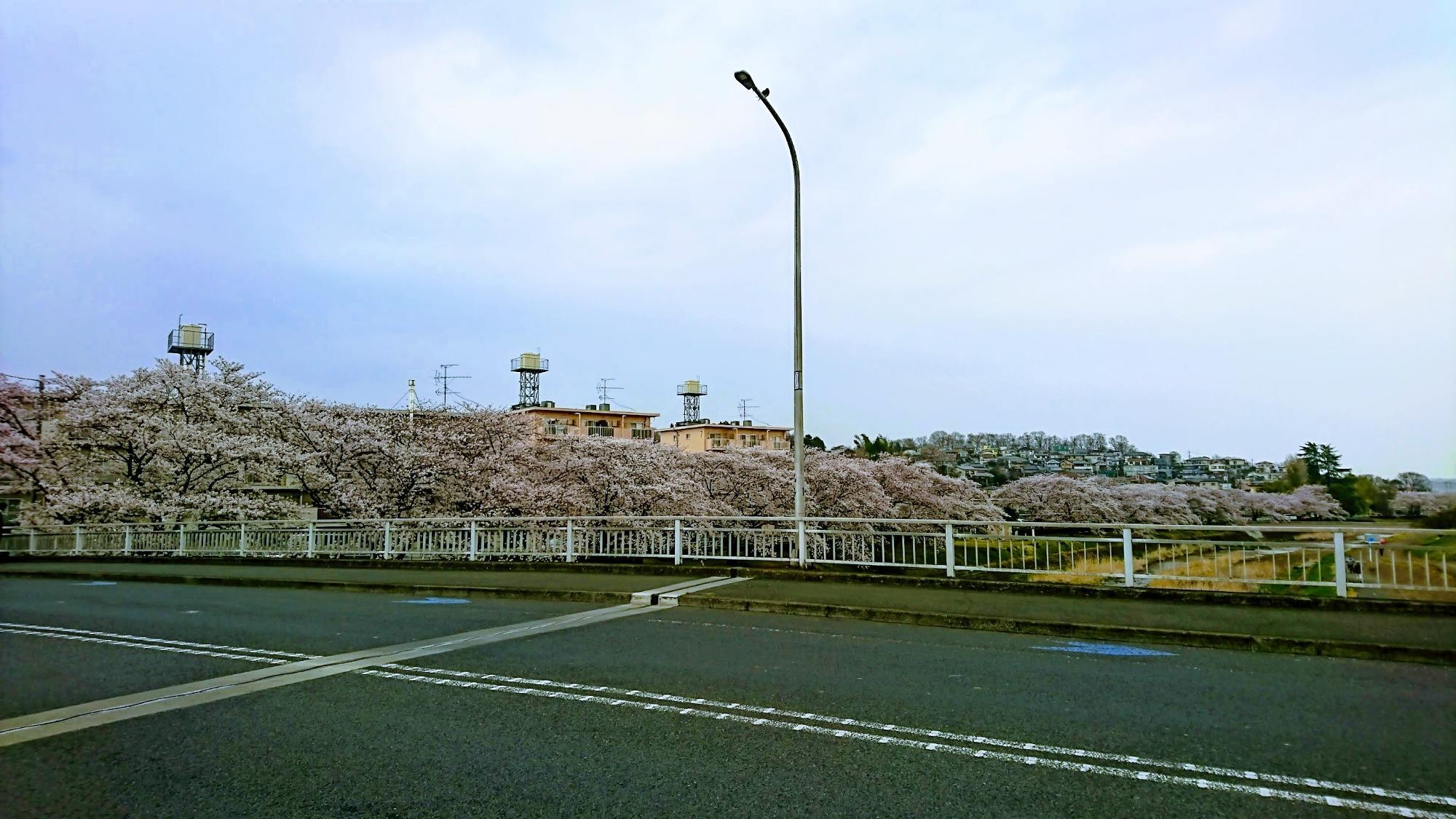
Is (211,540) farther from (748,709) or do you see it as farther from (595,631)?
(748,709)

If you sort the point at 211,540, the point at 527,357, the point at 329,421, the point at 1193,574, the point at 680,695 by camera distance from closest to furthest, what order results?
the point at 680,695 < the point at 1193,574 < the point at 211,540 < the point at 329,421 < the point at 527,357

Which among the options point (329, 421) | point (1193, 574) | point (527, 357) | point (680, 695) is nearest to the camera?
point (680, 695)

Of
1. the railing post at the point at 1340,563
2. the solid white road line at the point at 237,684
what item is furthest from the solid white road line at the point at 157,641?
the railing post at the point at 1340,563

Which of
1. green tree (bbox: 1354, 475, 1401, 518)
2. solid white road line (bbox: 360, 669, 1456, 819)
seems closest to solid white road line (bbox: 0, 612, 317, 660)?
solid white road line (bbox: 360, 669, 1456, 819)

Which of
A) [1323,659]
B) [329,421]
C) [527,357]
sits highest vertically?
[527,357]

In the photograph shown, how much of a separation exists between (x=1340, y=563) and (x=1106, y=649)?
15.1 feet

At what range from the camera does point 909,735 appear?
5.39 m

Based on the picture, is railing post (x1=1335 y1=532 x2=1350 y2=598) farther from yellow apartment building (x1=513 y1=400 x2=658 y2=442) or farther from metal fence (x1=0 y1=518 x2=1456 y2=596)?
yellow apartment building (x1=513 y1=400 x2=658 y2=442)

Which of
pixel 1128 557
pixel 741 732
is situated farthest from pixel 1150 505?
pixel 741 732

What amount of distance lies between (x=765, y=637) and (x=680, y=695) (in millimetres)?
3260

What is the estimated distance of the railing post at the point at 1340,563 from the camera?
11.1m

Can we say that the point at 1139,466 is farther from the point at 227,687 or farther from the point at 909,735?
the point at 227,687

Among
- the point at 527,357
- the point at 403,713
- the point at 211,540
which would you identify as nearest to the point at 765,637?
the point at 403,713

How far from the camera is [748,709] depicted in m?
6.06
